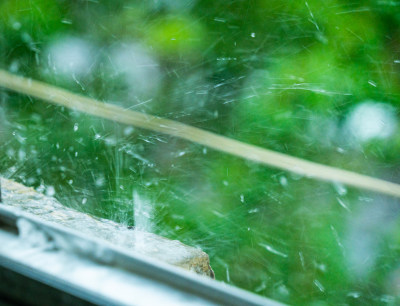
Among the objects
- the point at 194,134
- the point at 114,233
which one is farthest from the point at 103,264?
the point at 194,134

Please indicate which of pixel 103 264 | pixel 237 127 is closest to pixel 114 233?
pixel 103 264

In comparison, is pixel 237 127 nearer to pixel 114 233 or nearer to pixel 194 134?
pixel 194 134

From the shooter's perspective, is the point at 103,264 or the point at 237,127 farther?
the point at 237,127

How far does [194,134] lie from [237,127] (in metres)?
0.09

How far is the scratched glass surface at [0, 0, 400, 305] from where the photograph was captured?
Result: 2.37ft

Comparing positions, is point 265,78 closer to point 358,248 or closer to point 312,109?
point 312,109

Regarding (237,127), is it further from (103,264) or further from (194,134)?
(103,264)

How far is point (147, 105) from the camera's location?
2.85ft

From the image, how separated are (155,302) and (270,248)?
1.12ft

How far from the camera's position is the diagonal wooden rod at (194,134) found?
0.76 meters

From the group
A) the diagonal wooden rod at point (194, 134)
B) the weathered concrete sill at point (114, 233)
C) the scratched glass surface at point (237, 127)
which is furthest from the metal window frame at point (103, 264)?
the diagonal wooden rod at point (194, 134)

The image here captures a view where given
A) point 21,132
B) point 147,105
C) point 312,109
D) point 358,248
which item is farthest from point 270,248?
point 21,132

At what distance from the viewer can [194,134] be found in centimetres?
86

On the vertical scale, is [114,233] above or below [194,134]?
below
